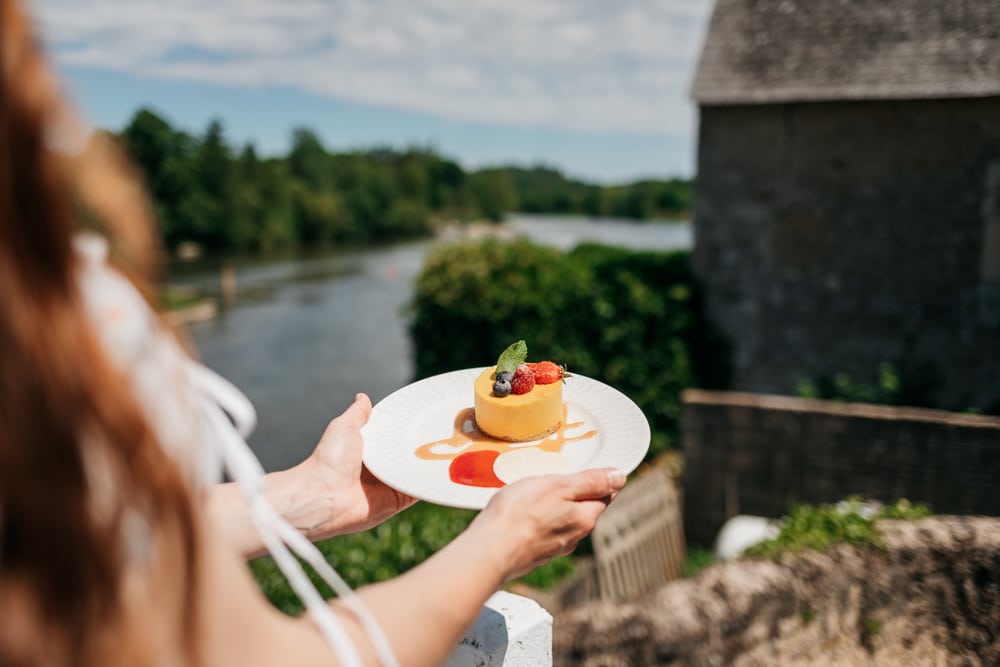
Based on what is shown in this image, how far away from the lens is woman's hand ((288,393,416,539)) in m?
1.98

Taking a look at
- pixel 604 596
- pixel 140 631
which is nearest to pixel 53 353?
pixel 140 631

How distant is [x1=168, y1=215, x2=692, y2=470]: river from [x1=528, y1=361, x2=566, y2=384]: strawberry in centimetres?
579

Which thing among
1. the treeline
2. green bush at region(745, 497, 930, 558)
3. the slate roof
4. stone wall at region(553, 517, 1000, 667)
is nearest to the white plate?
stone wall at region(553, 517, 1000, 667)

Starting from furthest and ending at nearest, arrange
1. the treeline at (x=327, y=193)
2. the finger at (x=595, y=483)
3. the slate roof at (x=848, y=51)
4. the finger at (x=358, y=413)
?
1. the treeline at (x=327, y=193)
2. the slate roof at (x=848, y=51)
3. the finger at (x=358, y=413)
4. the finger at (x=595, y=483)

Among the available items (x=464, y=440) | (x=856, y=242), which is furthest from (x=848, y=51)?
(x=464, y=440)

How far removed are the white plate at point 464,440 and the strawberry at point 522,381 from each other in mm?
148

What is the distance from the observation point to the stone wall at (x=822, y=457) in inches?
257

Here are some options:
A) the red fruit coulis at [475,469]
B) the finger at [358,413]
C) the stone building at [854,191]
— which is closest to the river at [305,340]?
the stone building at [854,191]

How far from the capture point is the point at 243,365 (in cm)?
2531

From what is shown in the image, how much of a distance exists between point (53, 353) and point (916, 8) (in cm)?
1221

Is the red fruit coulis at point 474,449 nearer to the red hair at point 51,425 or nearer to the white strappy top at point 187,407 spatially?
the white strappy top at point 187,407

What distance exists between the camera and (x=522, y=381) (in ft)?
7.81

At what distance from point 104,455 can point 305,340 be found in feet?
96.8

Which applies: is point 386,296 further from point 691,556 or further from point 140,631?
point 140,631
